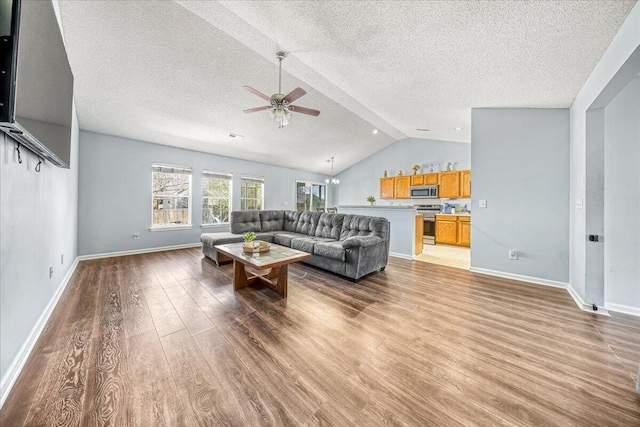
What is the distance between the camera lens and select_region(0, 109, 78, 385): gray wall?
136 centimetres

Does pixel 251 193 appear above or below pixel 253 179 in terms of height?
below

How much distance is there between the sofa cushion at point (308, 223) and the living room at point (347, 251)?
62 millimetres

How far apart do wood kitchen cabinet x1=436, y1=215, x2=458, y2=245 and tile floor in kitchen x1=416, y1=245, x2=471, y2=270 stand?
0.19 m

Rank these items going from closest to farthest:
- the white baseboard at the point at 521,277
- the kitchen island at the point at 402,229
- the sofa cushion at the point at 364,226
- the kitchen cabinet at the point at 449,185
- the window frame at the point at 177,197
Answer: the white baseboard at the point at 521,277, the sofa cushion at the point at 364,226, the kitchen island at the point at 402,229, the window frame at the point at 177,197, the kitchen cabinet at the point at 449,185

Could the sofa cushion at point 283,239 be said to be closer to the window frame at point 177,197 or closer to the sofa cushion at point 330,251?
the sofa cushion at point 330,251

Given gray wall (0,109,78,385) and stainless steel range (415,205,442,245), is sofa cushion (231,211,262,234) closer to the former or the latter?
gray wall (0,109,78,385)

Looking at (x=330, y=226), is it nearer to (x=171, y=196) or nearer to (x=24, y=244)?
(x=24, y=244)

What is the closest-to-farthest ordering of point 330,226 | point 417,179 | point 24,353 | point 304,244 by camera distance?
point 24,353 → point 304,244 → point 330,226 → point 417,179

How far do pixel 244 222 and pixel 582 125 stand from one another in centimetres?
535

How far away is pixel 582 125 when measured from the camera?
2.57 m

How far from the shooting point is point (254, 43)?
8.95ft

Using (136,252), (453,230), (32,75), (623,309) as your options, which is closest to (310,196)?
(453,230)

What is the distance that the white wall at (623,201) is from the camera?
7.66ft

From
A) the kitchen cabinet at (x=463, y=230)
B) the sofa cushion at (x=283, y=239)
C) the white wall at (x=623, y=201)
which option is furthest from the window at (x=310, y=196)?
the white wall at (x=623, y=201)
